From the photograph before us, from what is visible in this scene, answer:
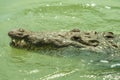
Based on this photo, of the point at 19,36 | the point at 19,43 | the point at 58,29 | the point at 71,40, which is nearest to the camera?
the point at 71,40

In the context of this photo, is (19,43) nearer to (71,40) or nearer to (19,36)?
(19,36)

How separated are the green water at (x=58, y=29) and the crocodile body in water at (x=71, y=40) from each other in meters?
0.15

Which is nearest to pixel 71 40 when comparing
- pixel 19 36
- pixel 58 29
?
pixel 19 36

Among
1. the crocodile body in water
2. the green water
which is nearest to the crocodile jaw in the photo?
the crocodile body in water

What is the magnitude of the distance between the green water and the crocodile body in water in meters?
0.15

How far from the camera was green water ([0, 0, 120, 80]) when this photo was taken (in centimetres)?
742

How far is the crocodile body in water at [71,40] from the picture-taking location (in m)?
7.54

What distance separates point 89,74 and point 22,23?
11.5 ft

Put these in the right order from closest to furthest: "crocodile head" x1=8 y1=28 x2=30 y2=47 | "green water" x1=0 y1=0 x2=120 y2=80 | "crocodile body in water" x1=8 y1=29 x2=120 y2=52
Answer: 1. "green water" x1=0 y1=0 x2=120 y2=80
2. "crocodile body in water" x1=8 y1=29 x2=120 y2=52
3. "crocodile head" x1=8 y1=28 x2=30 y2=47

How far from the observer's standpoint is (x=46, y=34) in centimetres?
797

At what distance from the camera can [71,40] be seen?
25.3 feet

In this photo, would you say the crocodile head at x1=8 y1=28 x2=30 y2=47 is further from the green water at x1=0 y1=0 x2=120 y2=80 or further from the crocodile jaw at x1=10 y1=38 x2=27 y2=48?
the green water at x1=0 y1=0 x2=120 y2=80

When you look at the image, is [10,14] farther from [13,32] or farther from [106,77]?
[106,77]

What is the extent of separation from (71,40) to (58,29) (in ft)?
6.37
